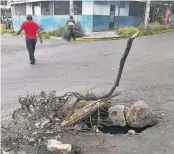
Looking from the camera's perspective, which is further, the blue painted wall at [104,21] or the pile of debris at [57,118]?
the blue painted wall at [104,21]

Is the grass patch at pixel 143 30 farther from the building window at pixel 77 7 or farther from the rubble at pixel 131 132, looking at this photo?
the rubble at pixel 131 132

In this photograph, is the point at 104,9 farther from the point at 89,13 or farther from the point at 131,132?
the point at 131,132

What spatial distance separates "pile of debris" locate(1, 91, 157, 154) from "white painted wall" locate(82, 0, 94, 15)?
18.5 metres

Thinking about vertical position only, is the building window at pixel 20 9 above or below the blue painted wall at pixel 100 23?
above

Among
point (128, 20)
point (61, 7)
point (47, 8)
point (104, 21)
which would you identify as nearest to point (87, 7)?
point (104, 21)

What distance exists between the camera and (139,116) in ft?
16.0

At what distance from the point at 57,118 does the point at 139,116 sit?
1.29 meters

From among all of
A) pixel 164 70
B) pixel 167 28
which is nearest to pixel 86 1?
pixel 167 28

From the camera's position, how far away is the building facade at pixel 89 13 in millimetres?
23250

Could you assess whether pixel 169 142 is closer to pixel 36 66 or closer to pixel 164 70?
pixel 164 70

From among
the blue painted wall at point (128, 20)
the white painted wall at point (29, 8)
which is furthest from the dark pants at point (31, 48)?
the white painted wall at point (29, 8)

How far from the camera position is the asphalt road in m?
4.52

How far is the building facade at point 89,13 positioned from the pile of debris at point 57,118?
17664 millimetres

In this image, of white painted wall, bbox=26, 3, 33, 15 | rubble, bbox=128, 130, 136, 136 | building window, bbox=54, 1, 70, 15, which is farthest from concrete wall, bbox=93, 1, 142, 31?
rubble, bbox=128, 130, 136, 136
